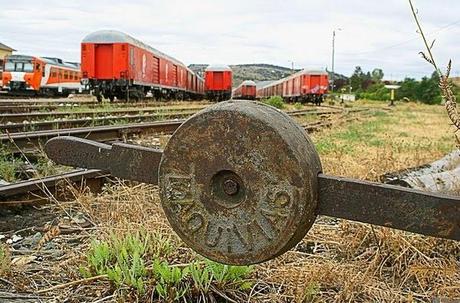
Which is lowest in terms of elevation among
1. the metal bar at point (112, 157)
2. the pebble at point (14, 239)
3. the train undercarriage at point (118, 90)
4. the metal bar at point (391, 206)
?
the pebble at point (14, 239)

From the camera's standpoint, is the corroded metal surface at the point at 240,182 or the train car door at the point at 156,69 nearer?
the corroded metal surface at the point at 240,182

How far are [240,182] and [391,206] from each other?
0.42m

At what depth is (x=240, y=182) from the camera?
169 centimetres

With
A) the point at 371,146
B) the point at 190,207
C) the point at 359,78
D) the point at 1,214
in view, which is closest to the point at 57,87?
the point at 371,146

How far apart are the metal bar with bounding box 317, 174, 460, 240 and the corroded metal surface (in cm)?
6

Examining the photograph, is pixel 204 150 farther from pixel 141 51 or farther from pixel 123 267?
pixel 141 51

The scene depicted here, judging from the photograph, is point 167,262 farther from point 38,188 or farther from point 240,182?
point 38,188

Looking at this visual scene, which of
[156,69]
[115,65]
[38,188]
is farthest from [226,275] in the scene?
[156,69]

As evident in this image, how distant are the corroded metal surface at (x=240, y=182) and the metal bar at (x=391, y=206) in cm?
6

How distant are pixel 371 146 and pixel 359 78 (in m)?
78.2

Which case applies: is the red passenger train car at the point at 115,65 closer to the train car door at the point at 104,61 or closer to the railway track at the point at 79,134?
the train car door at the point at 104,61

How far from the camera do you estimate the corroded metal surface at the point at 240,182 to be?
162cm

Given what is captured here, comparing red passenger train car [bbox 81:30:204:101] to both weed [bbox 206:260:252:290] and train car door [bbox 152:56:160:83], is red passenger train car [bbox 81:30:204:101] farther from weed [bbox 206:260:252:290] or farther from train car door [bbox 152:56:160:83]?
weed [bbox 206:260:252:290]

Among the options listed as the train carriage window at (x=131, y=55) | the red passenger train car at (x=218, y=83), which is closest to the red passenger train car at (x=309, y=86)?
the red passenger train car at (x=218, y=83)
